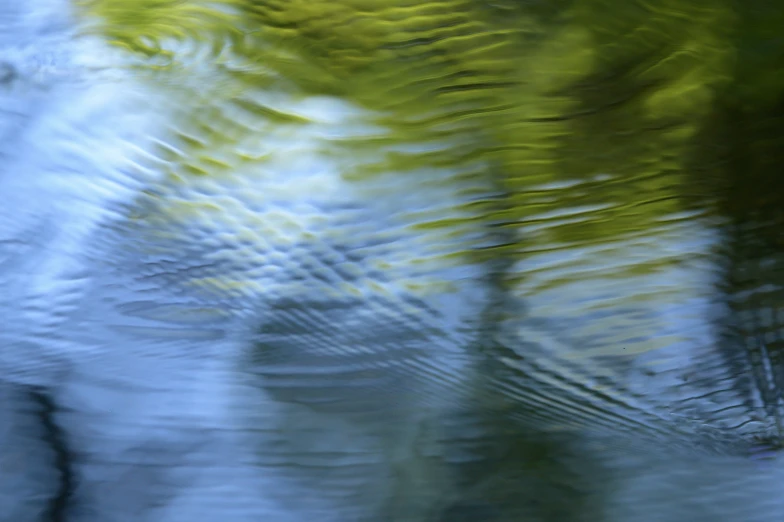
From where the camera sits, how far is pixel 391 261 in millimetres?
685

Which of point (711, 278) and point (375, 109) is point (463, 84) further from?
point (711, 278)

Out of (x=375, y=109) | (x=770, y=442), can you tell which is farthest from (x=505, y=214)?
(x=770, y=442)

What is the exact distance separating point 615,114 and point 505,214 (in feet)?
0.55

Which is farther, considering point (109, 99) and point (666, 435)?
point (109, 99)

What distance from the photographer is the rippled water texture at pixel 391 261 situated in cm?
61

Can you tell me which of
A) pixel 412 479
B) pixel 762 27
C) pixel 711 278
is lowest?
pixel 412 479

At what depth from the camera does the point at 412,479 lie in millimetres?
611

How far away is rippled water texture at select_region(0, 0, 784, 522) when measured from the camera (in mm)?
609

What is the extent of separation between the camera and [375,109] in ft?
2.48

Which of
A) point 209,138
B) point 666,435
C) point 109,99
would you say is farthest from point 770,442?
point 109,99

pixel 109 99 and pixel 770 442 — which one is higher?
pixel 109 99

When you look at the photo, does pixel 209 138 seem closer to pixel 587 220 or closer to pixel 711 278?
pixel 587 220

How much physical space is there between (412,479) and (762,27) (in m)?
0.63

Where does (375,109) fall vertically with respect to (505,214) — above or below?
above
